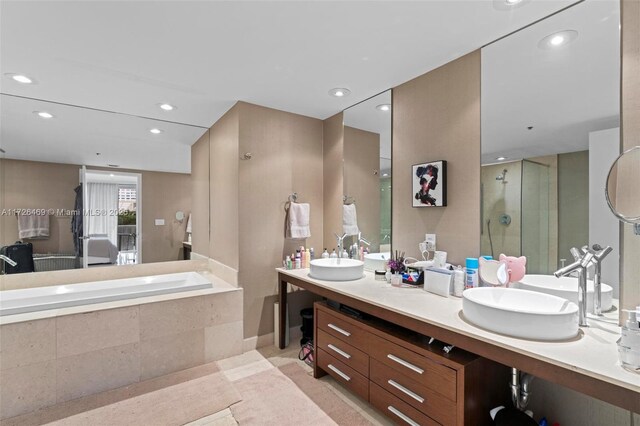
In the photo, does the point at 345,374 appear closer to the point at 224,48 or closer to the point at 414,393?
the point at 414,393

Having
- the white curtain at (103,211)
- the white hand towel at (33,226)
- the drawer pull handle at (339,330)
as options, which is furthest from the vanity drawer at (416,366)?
the white hand towel at (33,226)

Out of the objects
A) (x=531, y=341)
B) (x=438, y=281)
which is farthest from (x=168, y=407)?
(x=531, y=341)

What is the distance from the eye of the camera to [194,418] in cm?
193

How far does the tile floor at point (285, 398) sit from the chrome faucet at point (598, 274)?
4.39 ft

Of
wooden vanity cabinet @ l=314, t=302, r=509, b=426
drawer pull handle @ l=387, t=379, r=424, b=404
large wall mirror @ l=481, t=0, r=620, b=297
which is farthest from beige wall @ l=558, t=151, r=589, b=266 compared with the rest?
drawer pull handle @ l=387, t=379, r=424, b=404

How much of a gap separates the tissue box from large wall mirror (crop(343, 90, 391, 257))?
2.07 feet

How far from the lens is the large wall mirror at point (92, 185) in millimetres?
2711

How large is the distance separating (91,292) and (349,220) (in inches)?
96.7

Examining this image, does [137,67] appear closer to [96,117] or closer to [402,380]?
[96,117]

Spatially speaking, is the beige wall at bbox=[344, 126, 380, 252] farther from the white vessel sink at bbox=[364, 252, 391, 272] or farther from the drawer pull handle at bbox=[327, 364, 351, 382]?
the drawer pull handle at bbox=[327, 364, 351, 382]

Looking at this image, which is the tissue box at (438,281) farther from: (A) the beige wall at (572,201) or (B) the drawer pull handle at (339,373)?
(B) the drawer pull handle at (339,373)

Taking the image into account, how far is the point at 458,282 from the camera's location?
1856 millimetres

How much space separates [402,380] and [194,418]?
136 centimetres

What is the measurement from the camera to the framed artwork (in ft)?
6.91
